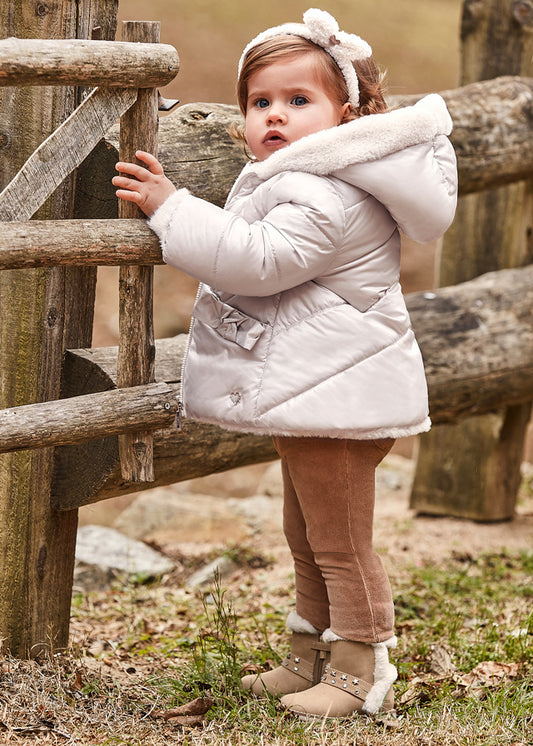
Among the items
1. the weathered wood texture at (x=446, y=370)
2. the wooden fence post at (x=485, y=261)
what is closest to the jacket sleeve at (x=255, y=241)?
the weathered wood texture at (x=446, y=370)

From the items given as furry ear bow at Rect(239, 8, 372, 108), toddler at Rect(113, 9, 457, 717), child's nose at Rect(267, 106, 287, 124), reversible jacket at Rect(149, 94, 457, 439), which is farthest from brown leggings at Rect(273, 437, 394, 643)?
furry ear bow at Rect(239, 8, 372, 108)

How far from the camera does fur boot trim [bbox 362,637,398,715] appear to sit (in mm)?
2656

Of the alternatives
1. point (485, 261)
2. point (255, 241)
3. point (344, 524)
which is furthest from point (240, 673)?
point (485, 261)

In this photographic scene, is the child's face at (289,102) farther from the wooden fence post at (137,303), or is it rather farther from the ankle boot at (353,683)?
the ankle boot at (353,683)

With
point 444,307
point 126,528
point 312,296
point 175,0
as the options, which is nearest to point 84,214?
point 312,296

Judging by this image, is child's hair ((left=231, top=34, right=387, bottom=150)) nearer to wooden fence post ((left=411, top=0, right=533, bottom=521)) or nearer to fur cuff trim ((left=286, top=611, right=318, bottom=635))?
fur cuff trim ((left=286, top=611, right=318, bottom=635))

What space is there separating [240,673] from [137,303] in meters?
1.21

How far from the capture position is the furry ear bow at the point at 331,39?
99.7 inches

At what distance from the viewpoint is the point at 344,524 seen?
8.71 feet

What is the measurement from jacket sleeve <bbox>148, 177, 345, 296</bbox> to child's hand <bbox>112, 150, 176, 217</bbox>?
0.14 feet

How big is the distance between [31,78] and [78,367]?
3.04ft

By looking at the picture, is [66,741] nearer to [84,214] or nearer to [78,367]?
[78,367]

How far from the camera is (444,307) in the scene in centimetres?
447

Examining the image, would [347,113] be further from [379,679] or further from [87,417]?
[379,679]
